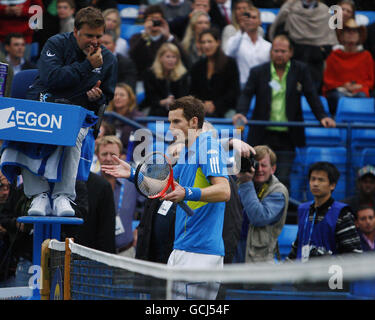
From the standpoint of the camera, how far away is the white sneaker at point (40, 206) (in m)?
5.39

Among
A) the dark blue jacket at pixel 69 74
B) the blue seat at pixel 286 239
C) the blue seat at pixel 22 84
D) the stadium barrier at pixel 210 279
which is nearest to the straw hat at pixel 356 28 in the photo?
the blue seat at pixel 286 239

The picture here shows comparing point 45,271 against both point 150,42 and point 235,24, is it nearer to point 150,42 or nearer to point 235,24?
point 150,42

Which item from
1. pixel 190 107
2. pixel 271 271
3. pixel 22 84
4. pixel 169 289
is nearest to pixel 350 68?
pixel 190 107

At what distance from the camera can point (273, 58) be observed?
964 centimetres

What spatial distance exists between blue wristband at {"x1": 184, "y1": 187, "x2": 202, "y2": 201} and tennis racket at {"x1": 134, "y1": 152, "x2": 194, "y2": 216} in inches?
3.4

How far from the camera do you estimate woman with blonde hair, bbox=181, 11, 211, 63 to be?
1138 cm

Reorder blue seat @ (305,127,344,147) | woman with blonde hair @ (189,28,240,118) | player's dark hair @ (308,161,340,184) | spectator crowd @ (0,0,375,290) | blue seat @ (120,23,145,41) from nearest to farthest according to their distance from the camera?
spectator crowd @ (0,0,375,290)
player's dark hair @ (308,161,340,184)
woman with blonde hair @ (189,28,240,118)
blue seat @ (305,127,344,147)
blue seat @ (120,23,145,41)

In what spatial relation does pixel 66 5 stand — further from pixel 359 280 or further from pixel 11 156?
pixel 359 280

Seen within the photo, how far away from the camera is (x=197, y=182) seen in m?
5.32

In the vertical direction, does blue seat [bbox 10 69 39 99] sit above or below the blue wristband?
above

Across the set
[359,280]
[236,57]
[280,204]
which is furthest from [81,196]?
[236,57]

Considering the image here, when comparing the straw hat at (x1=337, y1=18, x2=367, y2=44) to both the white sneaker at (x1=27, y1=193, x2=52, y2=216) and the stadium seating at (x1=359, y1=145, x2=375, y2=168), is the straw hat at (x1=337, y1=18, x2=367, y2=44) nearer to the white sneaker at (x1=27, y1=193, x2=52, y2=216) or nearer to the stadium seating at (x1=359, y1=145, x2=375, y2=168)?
the stadium seating at (x1=359, y1=145, x2=375, y2=168)

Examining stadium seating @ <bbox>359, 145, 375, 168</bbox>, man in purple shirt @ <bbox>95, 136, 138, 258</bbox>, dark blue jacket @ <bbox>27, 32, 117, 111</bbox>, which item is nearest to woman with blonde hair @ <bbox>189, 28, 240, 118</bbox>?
stadium seating @ <bbox>359, 145, 375, 168</bbox>

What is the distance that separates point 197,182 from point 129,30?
8.36 m
